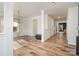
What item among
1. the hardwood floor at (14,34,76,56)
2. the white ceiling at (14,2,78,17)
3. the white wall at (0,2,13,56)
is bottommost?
the hardwood floor at (14,34,76,56)

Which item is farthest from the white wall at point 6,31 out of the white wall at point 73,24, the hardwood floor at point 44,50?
the white wall at point 73,24

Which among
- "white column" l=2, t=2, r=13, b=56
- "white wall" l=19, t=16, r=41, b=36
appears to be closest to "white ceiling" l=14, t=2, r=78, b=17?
"white column" l=2, t=2, r=13, b=56

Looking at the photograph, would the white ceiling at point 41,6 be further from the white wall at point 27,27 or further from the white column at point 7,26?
the white wall at point 27,27

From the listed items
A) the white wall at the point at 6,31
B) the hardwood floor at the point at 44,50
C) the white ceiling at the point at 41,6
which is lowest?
the hardwood floor at the point at 44,50

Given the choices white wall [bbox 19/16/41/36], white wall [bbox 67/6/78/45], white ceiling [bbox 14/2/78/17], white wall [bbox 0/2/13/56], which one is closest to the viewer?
white wall [bbox 0/2/13/56]

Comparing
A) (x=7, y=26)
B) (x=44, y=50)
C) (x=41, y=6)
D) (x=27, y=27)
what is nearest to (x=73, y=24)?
(x=41, y=6)

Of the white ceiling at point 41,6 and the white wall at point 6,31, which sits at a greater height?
the white ceiling at point 41,6

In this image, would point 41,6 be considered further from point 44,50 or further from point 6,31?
point 6,31

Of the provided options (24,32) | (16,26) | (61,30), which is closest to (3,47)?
(16,26)

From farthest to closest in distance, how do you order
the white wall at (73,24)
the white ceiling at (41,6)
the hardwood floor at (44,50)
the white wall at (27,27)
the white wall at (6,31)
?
1. the white wall at (27,27)
2. the white wall at (73,24)
3. the white ceiling at (41,6)
4. the hardwood floor at (44,50)
5. the white wall at (6,31)

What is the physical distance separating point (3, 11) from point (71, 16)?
184 inches

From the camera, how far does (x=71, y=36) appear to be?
22.3ft

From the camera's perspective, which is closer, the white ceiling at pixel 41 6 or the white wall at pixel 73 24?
the white ceiling at pixel 41 6

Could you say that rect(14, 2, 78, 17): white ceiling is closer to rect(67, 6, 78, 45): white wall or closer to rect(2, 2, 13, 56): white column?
rect(67, 6, 78, 45): white wall
